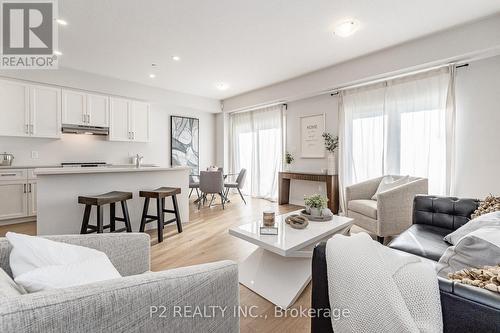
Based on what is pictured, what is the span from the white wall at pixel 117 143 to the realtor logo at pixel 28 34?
217mm

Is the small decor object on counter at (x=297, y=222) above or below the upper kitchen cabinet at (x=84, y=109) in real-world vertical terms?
below

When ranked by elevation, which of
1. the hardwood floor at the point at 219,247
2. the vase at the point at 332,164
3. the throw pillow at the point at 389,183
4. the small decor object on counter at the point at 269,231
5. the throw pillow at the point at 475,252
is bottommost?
the hardwood floor at the point at 219,247

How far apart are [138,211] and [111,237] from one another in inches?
86.8

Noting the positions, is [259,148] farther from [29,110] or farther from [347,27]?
[29,110]

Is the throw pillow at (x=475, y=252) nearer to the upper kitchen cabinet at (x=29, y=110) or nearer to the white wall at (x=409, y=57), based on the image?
the white wall at (x=409, y=57)

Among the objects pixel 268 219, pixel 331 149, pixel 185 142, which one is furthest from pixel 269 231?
pixel 185 142

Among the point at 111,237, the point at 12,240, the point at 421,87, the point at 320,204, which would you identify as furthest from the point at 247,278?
the point at 421,87

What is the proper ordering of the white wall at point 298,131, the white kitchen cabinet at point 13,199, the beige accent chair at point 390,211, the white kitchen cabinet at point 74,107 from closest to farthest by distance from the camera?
the beige accent chair at point 390,211
the white kitchen cabinet at point 13,199
the white kitchen cabinet at point 74,107
the white wall at point 298,131

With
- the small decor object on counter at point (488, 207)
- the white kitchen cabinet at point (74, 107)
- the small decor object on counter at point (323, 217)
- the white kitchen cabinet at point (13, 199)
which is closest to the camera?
the small decor object on counter at point (488, 207)

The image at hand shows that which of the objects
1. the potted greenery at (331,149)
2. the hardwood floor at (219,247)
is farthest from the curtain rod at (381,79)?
the hardwood floor at (219,247)

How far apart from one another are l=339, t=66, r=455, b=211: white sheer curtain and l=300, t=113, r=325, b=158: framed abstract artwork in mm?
482

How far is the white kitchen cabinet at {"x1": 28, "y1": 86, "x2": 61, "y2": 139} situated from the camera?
3785mm

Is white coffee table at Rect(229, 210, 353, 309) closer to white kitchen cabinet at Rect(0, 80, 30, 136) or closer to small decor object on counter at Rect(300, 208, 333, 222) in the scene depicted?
small decor object on counter at Rect(300, 208, 333, 222)

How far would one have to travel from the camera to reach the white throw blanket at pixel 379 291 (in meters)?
0.70
